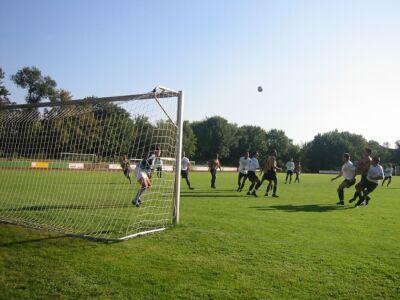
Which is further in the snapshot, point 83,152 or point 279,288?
point 83,152

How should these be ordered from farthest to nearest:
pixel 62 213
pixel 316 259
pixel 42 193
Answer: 1. pixel 42 193
2. pixel 62 213
3. pixel 316 259

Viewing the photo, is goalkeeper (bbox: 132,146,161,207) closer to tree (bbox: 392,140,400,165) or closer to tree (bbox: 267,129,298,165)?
tree (bbox: 267,129,298,165)

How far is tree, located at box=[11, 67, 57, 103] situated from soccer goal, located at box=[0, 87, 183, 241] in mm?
53392

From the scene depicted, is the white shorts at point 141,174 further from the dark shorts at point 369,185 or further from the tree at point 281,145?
the tree at point 281,145

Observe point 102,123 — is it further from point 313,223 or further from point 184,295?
point 184,295

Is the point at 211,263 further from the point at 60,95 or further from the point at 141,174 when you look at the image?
the point at 60,95

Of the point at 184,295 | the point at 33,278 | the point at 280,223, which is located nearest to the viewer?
the point at 184,295

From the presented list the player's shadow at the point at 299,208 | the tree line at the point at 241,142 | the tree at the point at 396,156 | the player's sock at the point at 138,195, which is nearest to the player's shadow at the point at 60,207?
the player's sock at the point at 138,195

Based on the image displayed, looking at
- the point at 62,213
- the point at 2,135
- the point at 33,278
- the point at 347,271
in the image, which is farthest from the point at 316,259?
the point at 2,135

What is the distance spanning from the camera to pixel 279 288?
5.18m

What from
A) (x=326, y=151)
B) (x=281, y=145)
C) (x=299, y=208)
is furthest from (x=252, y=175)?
(x=281, y=145)

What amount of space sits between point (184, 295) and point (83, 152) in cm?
1031

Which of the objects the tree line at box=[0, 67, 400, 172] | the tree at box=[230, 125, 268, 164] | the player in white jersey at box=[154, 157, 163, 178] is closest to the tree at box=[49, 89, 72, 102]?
the tree line at box=[0, 67, 400, 172]

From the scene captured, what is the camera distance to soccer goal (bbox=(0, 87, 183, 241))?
920 cm
